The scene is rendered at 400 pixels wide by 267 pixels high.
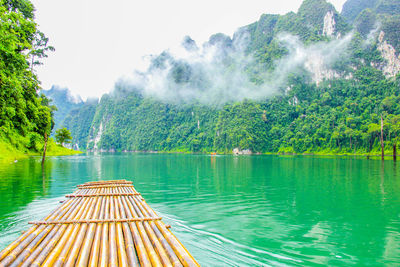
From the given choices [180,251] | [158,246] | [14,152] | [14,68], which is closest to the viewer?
[180,251]

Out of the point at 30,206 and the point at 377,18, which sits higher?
the point at 377,18

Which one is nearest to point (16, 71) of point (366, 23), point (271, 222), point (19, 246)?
point (19, 246)

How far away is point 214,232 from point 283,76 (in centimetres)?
20070

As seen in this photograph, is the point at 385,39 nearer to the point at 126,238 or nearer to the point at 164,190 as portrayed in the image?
the point at 164,190

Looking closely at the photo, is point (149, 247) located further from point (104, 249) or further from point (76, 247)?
point (76, 247)

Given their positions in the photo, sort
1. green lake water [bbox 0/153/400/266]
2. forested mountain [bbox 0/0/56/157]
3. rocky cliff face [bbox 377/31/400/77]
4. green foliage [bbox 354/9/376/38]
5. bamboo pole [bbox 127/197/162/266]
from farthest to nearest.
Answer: green foliage [bbox 354/9/376/38]
rocky cliff face [bbox 377/31/400/77]
forested mountain [bbox 0/0/56/157]
green lake water [bbox 0/153/400/266]
bamboo pole [bbox 127/197/162/266]

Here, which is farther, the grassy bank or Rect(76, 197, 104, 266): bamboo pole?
the grassy bank

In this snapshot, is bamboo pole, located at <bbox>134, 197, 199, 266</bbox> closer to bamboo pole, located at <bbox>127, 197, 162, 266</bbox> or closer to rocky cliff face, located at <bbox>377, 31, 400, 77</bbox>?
bamboo pole, located at <bbox>127, 197, 162, 266</bbox>

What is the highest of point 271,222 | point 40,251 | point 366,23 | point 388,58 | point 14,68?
point 366,23

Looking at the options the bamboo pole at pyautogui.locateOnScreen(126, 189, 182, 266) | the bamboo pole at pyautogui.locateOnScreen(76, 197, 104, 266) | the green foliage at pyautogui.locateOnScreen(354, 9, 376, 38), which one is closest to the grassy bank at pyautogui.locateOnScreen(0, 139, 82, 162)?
the bamboo pole at pyautogui.locateOnScreen(76, 197, 104, 266)

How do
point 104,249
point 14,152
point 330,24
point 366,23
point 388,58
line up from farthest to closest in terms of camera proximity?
point 330,24 → point 366,23 → point 388,58 → point 14,152 → point 104,249

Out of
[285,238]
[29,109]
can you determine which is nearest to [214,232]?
[285,238]

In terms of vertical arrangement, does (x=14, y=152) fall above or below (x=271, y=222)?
above

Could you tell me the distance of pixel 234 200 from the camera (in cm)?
1677
